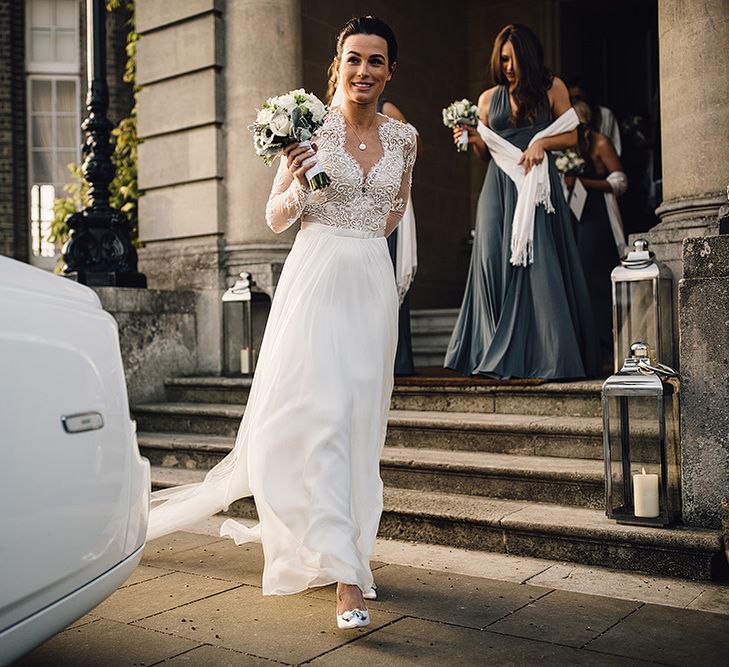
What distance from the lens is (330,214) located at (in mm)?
3936

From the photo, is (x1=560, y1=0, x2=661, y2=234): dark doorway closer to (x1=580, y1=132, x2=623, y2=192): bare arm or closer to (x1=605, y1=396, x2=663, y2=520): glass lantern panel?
(x1=580, y1=132, x2=623, y2=192): bare arm

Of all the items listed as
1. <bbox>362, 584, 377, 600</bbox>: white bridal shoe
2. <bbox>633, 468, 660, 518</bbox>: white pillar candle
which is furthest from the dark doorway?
<bbox>362, 584, 377, 600</bbox>: white bridal shoe

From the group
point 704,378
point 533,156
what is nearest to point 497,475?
point 704,378

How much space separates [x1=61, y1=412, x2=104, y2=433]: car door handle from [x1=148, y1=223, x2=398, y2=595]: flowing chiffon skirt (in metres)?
1.32

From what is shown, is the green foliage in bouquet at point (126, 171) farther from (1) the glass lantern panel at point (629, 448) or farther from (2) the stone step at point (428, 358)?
(1) the glass lantern panel at point (629, 448)

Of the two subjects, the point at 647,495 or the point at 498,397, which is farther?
the point at 498,397

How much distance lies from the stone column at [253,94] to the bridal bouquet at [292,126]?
3.80 meters

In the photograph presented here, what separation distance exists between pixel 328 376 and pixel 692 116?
10.1 ft

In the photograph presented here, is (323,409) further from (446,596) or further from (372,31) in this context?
(372,31)

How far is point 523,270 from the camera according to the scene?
239 inches

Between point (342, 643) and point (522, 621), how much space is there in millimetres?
717

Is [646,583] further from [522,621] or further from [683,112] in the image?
[683,112]

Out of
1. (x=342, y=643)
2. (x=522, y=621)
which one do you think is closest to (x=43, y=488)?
(x=342, y=643)

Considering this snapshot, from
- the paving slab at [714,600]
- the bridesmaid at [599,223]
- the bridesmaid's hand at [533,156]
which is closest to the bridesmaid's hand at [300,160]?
the paving slab at [714,600]
